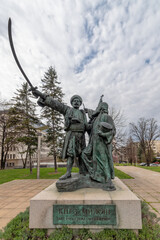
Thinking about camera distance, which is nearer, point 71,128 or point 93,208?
point 93,208

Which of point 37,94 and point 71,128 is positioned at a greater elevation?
point 37,94

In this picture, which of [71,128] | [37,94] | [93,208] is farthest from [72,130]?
[93,208]

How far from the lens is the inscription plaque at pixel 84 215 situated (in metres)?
2.36

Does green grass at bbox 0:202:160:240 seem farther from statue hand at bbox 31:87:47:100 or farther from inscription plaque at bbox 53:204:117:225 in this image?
statue hand at bbox 31:87:47:100

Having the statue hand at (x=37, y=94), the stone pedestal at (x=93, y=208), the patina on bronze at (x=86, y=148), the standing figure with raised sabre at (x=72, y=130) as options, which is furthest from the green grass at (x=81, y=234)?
the statue hand at (x=37, y=94)

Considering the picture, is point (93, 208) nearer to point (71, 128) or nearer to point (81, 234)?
point (81, 234)

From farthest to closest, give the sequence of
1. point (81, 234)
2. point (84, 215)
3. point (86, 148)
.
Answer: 1. point (86, 148)
2. point (84, 215)
3. point (81, 234)

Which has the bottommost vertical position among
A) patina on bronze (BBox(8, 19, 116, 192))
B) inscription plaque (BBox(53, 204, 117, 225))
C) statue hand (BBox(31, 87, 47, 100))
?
inscription plaque (BBox(53, 204, 117, 225))

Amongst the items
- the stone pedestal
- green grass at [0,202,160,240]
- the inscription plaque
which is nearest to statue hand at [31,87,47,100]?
the stone pedestal

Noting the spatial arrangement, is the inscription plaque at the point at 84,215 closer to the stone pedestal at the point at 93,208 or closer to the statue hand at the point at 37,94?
the stone pedestal at the point at 93,208

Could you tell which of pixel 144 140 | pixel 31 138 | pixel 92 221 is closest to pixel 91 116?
pixel 92 221

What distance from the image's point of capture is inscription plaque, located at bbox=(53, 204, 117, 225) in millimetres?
2357

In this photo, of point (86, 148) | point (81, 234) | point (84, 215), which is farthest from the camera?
point (86, 148)

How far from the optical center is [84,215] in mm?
2393
